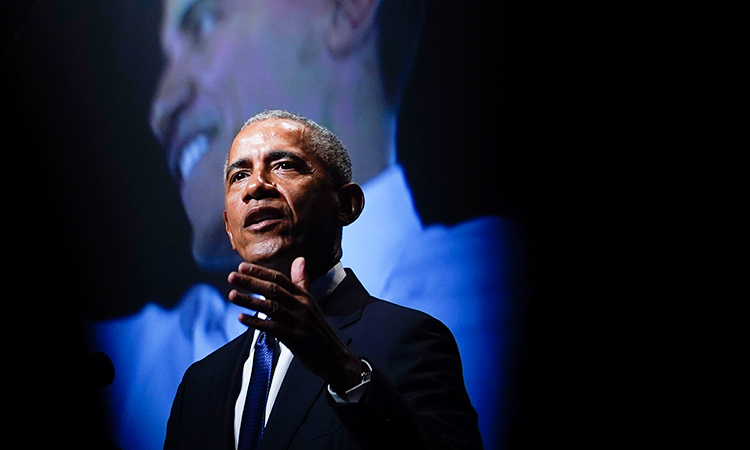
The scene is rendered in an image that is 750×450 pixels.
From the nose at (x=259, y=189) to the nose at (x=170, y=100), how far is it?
3.63 feet

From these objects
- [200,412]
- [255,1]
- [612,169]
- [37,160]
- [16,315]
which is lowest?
[200,412]

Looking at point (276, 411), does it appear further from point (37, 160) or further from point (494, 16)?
point (37, 160)

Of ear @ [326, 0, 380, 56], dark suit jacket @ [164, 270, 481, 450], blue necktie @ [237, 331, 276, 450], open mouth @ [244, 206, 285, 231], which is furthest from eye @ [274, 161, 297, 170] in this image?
ear @ [326, 0, 380, 56]

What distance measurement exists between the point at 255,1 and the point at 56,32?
A: 1112 millimetres

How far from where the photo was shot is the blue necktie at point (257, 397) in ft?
4.63

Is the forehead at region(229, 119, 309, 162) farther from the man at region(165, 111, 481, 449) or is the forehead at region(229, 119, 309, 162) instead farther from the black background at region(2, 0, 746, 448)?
the black background at region(2, 0, 746, 448)

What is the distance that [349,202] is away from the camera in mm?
1785

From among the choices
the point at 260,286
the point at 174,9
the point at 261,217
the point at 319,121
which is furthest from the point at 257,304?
the point at 174,9

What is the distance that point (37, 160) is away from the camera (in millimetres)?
2908

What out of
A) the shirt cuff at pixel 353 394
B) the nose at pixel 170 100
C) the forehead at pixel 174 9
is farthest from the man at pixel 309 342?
the forehead at pixel 174 9

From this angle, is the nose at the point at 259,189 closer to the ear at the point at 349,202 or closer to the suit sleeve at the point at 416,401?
the ear at the point at 349,202

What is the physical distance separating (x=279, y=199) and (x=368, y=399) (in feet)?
2.24

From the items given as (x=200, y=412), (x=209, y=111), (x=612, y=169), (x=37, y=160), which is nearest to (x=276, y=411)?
(x=200, y=412)

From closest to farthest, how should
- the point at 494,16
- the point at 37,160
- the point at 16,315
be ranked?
the point at 494,16, the point at 16,315, the point at 37,160
